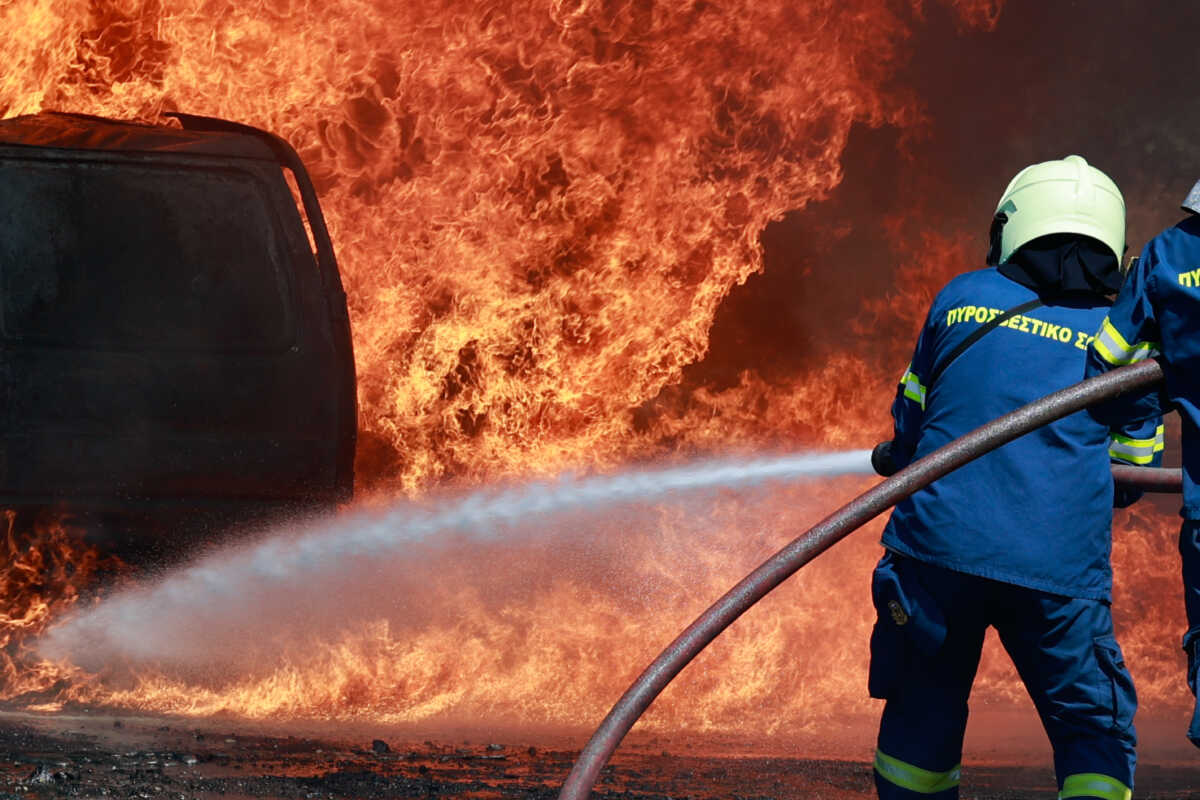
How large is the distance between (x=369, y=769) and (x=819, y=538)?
2322 mm

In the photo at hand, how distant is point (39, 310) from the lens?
4.93 m

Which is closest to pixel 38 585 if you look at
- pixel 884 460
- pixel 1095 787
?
pixel 884 460

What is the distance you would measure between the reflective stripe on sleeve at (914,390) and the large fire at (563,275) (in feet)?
11.1

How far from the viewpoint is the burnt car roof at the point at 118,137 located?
5.14m

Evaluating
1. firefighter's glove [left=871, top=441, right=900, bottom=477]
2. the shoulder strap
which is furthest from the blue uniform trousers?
the shoulder strap

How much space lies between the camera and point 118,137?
5.46 metres

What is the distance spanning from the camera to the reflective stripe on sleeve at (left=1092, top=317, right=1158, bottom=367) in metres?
2.76

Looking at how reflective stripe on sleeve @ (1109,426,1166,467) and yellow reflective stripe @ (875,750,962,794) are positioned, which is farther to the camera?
reflective stripe on sleeve @ (1109,426,1166,467)

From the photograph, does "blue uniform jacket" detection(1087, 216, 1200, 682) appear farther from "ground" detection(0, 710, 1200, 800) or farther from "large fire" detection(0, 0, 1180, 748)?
"large fire" detection(0, 0, 1180, 748)

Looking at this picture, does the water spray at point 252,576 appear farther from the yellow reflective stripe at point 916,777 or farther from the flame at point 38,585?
the yellow reflective stripe at point 916,777

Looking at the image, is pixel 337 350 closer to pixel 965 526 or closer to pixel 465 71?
pixel 965 526

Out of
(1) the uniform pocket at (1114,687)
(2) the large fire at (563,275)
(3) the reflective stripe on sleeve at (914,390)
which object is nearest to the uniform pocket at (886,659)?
(1) the uniform pocket at (1114,687)

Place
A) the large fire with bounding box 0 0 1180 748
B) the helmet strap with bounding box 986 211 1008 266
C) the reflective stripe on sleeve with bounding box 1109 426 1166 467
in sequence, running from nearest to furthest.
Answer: the reflective stripe on sleeve with bounding box 1109 426 1166 467 < the helmet strap with bounding box 986 211 1008 266 < the large fire with bounding box 0 0 1180 748

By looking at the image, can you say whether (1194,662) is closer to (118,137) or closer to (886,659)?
(886,659)
